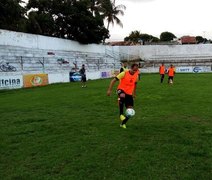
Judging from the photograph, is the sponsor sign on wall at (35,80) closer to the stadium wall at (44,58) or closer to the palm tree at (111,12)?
the stadium wall at (44,58)

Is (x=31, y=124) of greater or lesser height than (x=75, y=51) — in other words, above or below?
below

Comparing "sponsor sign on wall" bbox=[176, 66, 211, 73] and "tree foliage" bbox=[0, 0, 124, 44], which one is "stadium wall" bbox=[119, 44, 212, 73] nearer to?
"sponsor sign on wall" bbox=[176, 66, 211, 73]

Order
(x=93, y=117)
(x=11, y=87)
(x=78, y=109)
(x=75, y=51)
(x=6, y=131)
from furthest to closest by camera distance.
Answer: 1. (x=75, y=51)
2. (x=11, y=87)
3. (x=78, y=109)
4. (x=93, y=117)
5. (x=6, y=131)

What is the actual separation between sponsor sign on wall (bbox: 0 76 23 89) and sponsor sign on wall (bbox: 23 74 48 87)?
770 millimetres

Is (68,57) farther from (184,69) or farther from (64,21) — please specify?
(184,69)

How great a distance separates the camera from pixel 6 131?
992cm

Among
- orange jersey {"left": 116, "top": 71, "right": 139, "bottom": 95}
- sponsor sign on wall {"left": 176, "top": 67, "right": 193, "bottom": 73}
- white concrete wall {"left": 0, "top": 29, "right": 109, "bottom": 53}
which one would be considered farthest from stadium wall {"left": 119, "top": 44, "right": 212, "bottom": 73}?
orange jersey {"left": 116, "top": 71, "right": 139, "bottom": 95}

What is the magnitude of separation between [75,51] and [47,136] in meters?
42.0

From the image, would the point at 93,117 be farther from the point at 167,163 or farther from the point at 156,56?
the point at 156,56

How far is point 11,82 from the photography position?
28.2 meters

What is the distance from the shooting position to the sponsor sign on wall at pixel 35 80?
3012 centimetres

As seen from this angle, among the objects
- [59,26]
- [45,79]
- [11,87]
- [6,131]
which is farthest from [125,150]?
[59,26]

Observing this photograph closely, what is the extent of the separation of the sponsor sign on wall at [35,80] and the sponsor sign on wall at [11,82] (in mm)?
770

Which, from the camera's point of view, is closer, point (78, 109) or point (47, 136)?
point (47, 136)
